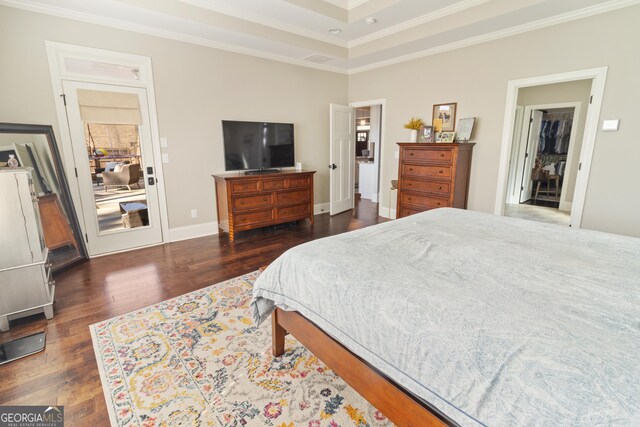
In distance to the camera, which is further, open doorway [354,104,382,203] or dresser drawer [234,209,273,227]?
open doorway [354,104,382,203]

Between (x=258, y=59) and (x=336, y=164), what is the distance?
7.38 feet

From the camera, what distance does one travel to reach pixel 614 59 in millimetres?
3229

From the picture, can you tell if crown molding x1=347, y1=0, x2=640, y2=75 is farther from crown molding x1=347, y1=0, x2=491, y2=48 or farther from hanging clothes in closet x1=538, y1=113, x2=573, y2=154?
hanging clothes in closet x1=538, y1=113, x2=573, y2=154

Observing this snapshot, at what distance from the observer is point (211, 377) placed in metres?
1.85

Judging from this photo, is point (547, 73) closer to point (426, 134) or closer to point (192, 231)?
point (426, 134)

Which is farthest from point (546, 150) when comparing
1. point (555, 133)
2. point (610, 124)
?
point (610, 124)

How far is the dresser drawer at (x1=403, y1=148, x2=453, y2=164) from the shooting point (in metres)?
4.19

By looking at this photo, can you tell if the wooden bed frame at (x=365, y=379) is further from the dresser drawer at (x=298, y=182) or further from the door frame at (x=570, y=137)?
the door frame at (x=570, y=137)

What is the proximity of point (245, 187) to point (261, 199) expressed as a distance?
1.06ft

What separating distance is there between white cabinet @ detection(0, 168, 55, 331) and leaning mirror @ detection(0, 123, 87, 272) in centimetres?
71

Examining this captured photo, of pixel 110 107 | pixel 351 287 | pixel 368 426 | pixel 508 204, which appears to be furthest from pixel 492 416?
pixel 508 204

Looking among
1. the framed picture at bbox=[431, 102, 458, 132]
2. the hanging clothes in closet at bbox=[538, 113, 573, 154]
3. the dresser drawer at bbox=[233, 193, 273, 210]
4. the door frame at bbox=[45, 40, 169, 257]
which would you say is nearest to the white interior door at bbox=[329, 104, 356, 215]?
the dresser drawer at bbox=[233, 193, 273, 210]

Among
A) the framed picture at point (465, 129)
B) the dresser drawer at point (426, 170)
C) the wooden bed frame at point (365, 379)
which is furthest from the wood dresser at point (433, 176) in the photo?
the wooden bed frame at point (365, 379)

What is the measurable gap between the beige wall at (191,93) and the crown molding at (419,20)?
1.13 m
